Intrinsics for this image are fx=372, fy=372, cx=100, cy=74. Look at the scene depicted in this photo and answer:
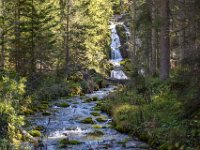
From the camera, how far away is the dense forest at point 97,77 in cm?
1188

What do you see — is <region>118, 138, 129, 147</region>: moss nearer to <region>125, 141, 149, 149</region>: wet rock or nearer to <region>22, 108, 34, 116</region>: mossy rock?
<region>125, 141, 149, 149</region>: wet rock

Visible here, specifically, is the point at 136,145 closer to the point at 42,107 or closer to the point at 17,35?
the point at 42,107

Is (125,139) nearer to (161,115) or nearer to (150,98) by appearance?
(161,115)

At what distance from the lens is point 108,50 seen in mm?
55438

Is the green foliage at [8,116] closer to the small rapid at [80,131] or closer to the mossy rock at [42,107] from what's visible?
the small rapid at [80,131]

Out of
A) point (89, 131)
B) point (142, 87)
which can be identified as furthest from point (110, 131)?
point (142, 87)

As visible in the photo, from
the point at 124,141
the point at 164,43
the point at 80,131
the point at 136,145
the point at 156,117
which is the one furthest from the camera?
the point at 164,43

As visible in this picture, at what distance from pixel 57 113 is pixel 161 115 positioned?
8211 mm

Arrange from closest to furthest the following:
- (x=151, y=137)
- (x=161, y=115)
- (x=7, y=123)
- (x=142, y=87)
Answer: (x=7, y=123) < (x=151, y=137) < (x=161, y=115) < (x=142, y=87)

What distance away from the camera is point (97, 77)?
1660 inches

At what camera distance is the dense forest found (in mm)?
11883

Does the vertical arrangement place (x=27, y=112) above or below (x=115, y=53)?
below

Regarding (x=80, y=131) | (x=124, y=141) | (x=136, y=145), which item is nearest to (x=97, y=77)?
(x=80, y=131)

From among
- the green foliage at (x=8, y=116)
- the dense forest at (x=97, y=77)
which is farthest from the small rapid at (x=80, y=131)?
the green foliage at (x=8, y=116)
